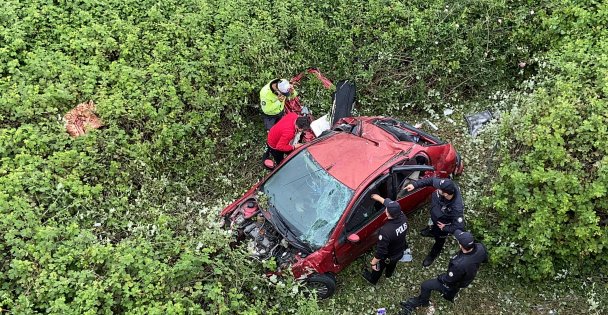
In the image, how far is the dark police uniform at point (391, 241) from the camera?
657cm

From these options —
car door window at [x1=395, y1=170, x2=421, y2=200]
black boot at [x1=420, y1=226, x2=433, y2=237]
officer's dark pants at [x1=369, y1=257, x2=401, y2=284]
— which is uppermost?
car door window at [x1=395, y1=170, x2=421, y2=200]

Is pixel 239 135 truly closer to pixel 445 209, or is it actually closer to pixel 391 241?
pixel 391 241

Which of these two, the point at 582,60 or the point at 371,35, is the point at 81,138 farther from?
the point at 582,60

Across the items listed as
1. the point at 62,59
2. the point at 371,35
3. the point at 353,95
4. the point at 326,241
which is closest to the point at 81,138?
the point at 62,59

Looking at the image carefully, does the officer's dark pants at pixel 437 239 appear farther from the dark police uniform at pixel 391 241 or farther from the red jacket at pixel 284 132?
the red jacket at pixel 284 132

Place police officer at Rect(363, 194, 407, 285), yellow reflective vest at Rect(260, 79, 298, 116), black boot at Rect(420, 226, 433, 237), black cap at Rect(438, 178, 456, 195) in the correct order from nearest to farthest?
police officer at Rect(363, 194, 407, 285)
black cap at Rect(438, 178, 456, 195)
black boot at Rect(420, 226, 433, 237)
yellow reflective vest at Rect(260, 79, 298, 116)

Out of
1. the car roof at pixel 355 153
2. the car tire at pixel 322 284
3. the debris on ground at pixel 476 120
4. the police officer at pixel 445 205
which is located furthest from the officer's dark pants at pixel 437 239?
the debris on ground at pixel 476 120

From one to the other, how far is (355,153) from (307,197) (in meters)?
1.00

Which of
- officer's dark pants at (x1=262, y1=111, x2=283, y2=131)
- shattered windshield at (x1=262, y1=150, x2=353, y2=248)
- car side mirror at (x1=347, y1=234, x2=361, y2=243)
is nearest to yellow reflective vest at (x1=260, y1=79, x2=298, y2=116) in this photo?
officer's dark pants at (x1=262, y1=111, x2=283, y2=131)

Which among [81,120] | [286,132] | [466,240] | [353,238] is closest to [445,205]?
[466,240]

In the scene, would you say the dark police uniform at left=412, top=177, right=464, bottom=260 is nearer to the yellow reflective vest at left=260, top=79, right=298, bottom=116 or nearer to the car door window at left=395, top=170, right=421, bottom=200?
the car door window at left=395, top=170, right=421, bottom=200

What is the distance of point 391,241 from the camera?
6609 mm

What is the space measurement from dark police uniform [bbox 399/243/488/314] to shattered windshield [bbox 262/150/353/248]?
162 centimetres

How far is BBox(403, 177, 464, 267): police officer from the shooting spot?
6.86 metres
